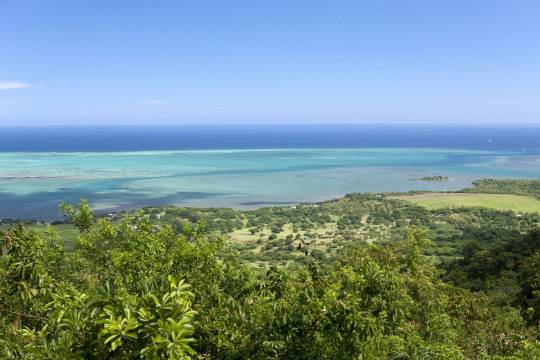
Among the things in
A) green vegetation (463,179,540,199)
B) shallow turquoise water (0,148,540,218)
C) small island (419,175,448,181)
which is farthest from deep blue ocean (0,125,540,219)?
green vegetation (463,179,540,199)

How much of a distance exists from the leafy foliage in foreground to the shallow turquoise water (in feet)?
192

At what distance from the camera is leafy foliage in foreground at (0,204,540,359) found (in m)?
5.20

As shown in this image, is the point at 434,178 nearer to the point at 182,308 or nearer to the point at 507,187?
the point at 507,187

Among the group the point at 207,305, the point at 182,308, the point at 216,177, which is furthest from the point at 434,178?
the point at 182,308

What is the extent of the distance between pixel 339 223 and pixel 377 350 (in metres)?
53.2

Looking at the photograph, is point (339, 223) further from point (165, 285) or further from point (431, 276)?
point (165, 285)

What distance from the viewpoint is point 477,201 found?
73.6 meters

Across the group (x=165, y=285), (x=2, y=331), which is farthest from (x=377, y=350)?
(x=2, y=331)

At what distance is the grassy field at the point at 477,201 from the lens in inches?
2785

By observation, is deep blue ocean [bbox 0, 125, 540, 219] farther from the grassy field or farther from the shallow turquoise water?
the grassy field

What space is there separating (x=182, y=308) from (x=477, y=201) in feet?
254

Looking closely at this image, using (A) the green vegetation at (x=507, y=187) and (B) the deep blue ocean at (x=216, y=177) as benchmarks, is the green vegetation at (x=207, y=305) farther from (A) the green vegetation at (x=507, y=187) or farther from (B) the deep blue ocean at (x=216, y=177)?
(A) the green vegetation at (x=507, y=187)

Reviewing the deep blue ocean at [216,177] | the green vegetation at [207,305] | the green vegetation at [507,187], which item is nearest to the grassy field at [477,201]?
the green vegetation at [507,187]

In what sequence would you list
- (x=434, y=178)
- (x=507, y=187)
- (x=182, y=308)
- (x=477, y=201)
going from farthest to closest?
(x=434, y=178), (x=507, y=187), (x=477, y=201), (x=182, y=308)
